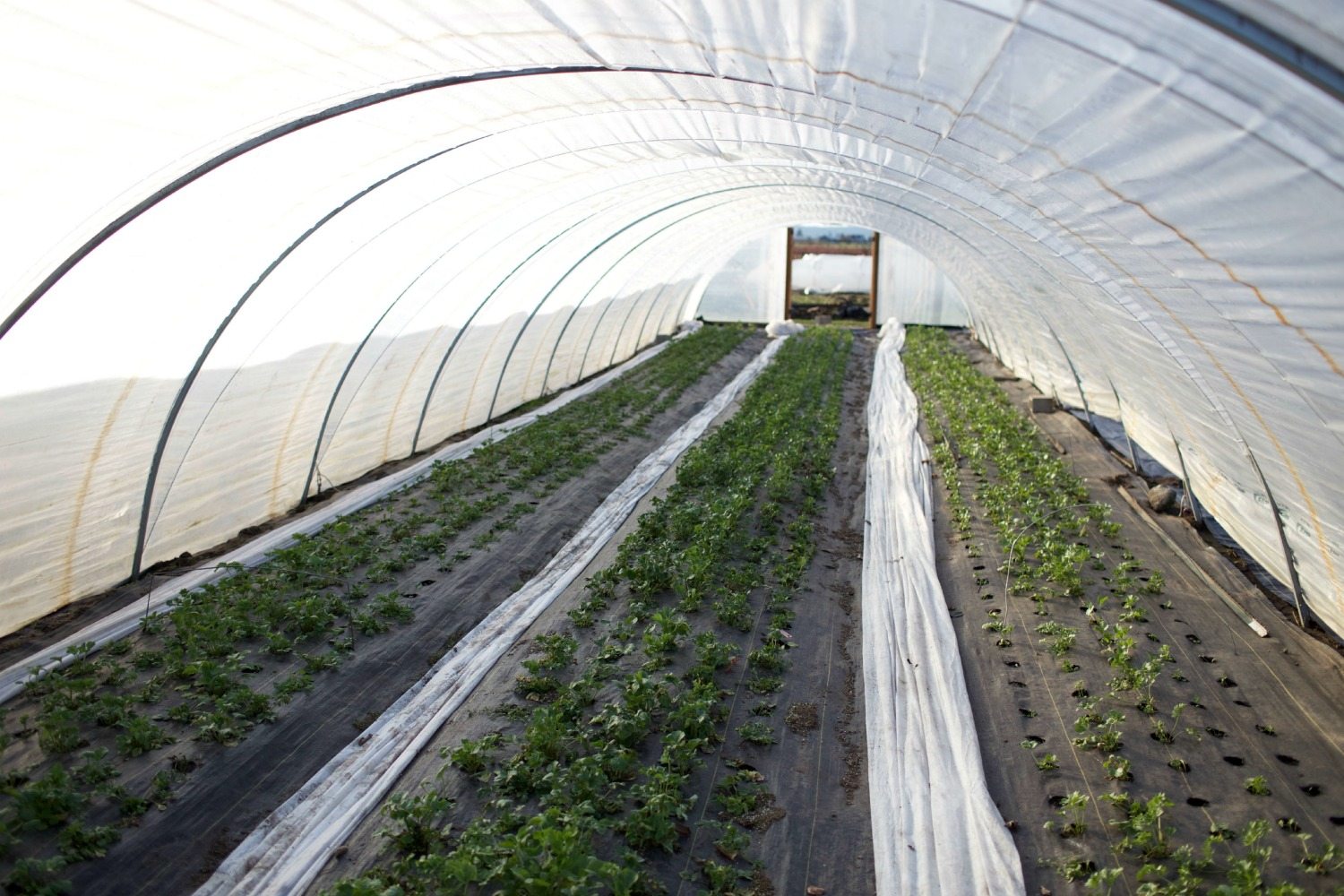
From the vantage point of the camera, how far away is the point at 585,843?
4590 mm

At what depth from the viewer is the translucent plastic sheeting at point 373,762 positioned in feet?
15.0

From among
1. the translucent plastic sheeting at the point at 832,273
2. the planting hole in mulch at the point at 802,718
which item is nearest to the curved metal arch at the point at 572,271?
the planting hole in mulch at the point at 802,718

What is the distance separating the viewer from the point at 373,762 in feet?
17.8

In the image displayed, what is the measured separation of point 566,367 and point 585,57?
12243 mm

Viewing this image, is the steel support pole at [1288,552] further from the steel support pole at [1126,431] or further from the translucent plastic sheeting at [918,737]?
the steel support pole at [1126,431]

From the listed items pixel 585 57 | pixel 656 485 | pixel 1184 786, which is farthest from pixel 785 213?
pixel 1184 786

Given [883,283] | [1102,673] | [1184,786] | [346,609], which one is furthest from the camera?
[883,283]

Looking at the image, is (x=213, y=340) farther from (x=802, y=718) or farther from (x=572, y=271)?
(x=572, y=271)

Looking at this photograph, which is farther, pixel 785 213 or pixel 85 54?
pixel 785 213

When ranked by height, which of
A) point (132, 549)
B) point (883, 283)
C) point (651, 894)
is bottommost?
point (651, 894)

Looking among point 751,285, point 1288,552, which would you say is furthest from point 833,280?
point 1288,552

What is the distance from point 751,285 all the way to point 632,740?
27164 millimetres

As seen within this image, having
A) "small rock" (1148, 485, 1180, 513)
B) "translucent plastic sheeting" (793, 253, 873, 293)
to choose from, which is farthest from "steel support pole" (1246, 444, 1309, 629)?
"translucent plastic sheeting" (793, 253, 873, 293)

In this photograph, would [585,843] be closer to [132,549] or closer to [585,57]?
[585,57]
